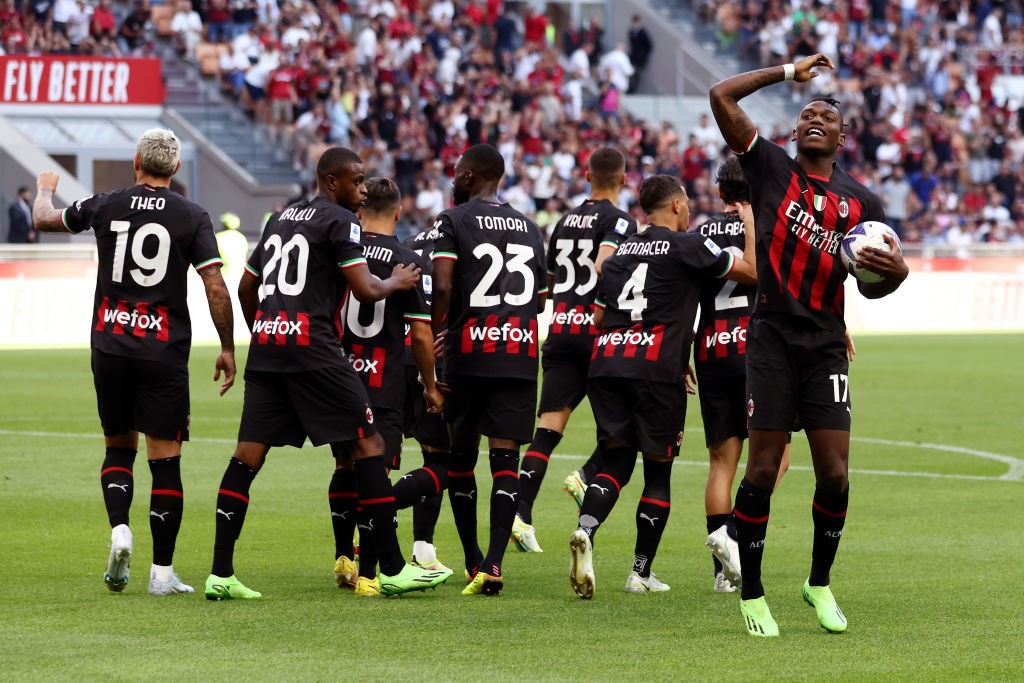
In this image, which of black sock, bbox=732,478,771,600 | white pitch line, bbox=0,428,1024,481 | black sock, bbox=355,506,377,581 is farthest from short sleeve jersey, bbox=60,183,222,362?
white pitch line, bbox=0,428,1024,481

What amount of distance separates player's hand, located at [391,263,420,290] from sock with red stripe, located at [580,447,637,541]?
1330 millimetres

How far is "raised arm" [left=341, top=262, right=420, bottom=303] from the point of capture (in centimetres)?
752

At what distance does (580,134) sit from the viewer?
1412 inches

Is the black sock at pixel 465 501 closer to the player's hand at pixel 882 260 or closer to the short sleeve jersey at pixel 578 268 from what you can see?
the short sleeve jersey at pixel 578 268

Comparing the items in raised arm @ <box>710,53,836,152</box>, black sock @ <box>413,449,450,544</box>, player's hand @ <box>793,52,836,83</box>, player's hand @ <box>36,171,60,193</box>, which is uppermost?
player's hand @ <box>793,52,836,83</box>

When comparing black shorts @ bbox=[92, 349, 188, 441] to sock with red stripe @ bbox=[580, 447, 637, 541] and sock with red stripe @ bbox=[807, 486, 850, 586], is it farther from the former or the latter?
sock with red stripe @ bbox=[807, 486, 850, 586]

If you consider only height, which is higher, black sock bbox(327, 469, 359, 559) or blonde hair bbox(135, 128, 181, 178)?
blonde hair bbox(135, 128, 181, 178)

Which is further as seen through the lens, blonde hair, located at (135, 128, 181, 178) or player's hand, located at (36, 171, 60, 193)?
player's hand, located at (36, 171, 60, 193)

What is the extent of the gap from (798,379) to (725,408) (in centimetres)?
166

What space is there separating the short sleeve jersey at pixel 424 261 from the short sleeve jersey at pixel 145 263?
1.02m

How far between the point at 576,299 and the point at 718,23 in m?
33.7

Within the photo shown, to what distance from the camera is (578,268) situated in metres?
9.63

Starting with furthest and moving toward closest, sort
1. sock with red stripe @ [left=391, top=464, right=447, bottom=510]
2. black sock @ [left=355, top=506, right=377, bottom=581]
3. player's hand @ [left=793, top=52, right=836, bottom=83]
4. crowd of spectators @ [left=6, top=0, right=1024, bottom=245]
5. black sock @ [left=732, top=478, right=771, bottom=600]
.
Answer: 1. crowd of spectators @ [left=6, top=0, right=1024, bottom=245]
2. sock with red stripe @ [left=391, top=464, right=447, bottom=510]
3. black sock @ [left=355, top=506, right=377, bottom=581]
4. black sock @ [left=732, top=478, right=771, bottom=600]
5. player's hand @ [left=793, top=52, right=836, bottom=83]

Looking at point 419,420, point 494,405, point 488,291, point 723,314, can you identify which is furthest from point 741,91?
point 419,420
